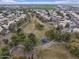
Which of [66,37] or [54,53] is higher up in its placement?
[66,37]

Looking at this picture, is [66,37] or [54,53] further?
[66,37]

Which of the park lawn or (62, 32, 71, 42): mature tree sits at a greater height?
(62, 32, 71, 42): mature tree

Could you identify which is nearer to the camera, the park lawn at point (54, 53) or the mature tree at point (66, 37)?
the park lawn at point (54, 53)

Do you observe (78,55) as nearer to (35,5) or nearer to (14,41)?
(14,41)

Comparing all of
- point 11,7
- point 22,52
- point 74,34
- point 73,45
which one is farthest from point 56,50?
point 11,7

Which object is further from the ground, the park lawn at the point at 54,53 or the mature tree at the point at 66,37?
the mature tree at the point at 66,37

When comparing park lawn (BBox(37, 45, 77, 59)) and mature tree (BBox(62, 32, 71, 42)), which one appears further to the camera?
mature tree (BBox(62, 32, 71, 42))

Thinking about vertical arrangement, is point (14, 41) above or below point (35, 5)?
above

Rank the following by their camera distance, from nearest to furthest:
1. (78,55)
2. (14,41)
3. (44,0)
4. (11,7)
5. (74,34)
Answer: (78,55) → (14,41) → (74,34) → (11,7) → (44,0)
